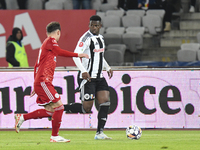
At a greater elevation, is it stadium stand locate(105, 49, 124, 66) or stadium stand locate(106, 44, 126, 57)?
stadium stand locate(106, 44, 126, 57)

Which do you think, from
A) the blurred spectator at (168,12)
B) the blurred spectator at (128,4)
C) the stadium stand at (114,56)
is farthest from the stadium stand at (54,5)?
the blurred spectator at (168,12)

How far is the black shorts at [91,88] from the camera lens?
6.53 meters

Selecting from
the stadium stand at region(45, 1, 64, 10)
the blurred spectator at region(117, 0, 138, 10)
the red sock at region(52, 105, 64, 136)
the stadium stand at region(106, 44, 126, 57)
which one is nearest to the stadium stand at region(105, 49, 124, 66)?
the stadium stand at region(106, 44, 126, 57)

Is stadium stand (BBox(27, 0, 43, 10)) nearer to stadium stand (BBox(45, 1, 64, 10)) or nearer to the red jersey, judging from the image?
stadium stand (BBox(45, 1, 64, 10))

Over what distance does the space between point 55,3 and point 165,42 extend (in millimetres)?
3730

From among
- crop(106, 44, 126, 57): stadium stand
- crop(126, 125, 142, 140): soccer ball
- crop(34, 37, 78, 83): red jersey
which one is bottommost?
crop(126, 125, 142, 140): soccer ball

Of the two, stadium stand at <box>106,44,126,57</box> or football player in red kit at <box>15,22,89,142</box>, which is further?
stadium stand at <box>106,44,126,57</box>

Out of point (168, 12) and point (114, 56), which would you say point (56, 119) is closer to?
point (114, 56)

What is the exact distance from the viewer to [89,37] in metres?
6.56

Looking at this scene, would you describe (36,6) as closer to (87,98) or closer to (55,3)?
(55,3)

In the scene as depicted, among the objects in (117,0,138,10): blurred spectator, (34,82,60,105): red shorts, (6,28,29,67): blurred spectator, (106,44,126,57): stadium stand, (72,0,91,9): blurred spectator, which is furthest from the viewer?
(117,0,138,10): blurred spectator

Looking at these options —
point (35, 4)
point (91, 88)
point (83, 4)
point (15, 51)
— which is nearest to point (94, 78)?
point (91, 88)

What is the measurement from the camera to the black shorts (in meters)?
6.53

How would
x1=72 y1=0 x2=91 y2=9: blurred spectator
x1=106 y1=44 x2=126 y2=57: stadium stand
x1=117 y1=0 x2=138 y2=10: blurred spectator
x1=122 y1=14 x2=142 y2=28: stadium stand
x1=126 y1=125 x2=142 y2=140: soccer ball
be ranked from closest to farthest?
x1=126 y1=125 x2=142 y2=140: soccer ball → x1=106 y1=44 x2=126 y2=57: stadium stand → x1=72 y1=0 x2=91 y2=9: blurred spectator → x1=122 y1=14 x2=142 y2=28: stadium stand → x1=117 y1=0 x2=138 y2=10: blurred spectator
